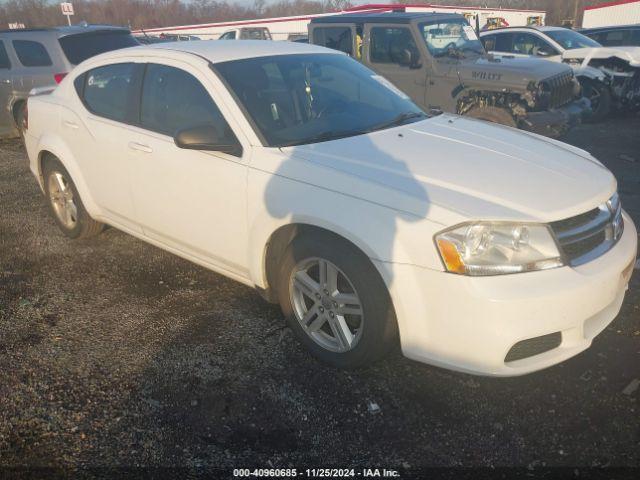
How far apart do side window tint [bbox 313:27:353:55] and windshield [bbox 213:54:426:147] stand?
4.44 metres

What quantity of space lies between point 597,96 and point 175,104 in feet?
31.7

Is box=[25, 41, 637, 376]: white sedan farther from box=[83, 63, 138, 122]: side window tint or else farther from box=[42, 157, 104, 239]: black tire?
box=[42, 157, 104, 239]: black tire

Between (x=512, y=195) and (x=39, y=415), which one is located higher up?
(x=512, y=195)

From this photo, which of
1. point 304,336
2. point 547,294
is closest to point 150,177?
point 304,336

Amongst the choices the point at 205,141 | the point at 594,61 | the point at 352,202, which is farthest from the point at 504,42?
the point at 352,202

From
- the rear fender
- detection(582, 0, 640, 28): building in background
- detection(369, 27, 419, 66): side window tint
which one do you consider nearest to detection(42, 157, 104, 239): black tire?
the rear fender

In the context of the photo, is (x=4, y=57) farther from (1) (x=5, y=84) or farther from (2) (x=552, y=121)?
(2) (x=552, y=121)

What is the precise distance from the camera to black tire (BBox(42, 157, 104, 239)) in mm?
4625

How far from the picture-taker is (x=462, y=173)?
9.08ft

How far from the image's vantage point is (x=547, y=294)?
2.35m

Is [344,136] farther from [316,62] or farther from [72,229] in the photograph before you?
[72,229]

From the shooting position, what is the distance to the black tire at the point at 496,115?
23.2 feet

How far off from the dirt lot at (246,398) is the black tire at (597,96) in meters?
7.79

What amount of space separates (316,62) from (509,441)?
9.26 feet
